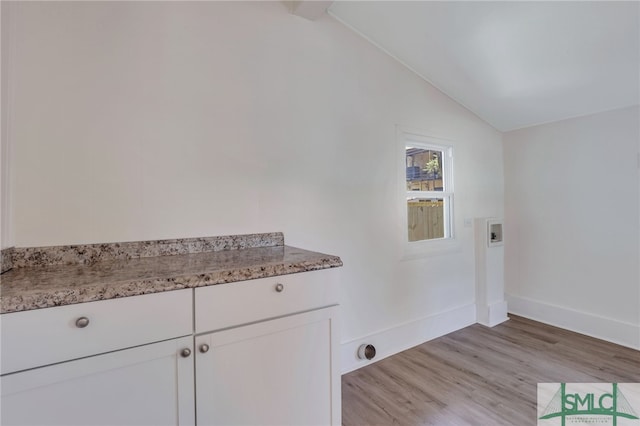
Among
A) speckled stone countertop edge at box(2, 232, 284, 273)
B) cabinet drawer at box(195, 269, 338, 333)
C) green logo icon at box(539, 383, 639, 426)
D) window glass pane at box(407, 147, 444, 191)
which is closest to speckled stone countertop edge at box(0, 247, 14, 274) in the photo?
speckled stone countertop edge at box(2, 232, 284, 273)

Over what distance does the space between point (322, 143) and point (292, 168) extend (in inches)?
12.9

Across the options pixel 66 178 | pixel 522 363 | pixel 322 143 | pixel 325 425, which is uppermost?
pixel 322 143

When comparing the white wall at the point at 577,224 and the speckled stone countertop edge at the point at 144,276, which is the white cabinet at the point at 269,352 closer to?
the speckled stone countertop edge at the point at 144,276

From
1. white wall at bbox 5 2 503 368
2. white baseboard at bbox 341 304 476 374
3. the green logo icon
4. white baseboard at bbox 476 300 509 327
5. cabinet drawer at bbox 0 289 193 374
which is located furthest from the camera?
white baseboard at bbox 476 300 509 327

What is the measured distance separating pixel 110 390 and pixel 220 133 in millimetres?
1355

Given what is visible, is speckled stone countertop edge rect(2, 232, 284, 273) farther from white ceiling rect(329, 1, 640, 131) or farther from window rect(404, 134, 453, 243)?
white ceiling rect(329, 1, 640, 131)

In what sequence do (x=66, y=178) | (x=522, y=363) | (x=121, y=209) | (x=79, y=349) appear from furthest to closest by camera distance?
(x=522, y=363), (x=121, y=209), (x=66, y=178), (x=79, y=349)

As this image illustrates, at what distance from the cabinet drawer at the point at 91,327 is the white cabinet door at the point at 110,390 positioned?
28 millimetres

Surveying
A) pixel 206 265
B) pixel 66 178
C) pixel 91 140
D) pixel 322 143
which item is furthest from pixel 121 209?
pixel 322 143

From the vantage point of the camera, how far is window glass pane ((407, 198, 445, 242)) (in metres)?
2.85

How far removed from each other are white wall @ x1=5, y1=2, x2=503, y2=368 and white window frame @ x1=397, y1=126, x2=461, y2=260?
78 millimetres

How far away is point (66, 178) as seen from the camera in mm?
1392

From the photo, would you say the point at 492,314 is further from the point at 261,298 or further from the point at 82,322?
the point at 82,322

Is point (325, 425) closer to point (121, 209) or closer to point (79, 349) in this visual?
point (79, 349)
